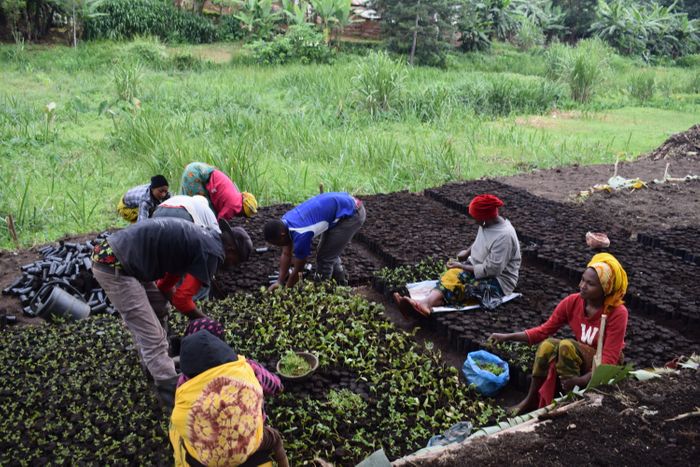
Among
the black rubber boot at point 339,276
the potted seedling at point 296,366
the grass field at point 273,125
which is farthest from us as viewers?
the grass field at point 273,125

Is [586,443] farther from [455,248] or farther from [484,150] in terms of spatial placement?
[484,150]

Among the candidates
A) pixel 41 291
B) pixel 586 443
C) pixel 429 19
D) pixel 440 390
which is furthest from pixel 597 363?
pixel 429 19

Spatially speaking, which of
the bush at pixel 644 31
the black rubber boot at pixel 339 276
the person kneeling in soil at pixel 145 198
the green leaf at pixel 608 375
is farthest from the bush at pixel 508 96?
the bush at pixel 644 31

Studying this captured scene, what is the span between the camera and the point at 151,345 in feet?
13.1

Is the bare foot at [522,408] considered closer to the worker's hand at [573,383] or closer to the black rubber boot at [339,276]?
the worker's hand at [573,383]

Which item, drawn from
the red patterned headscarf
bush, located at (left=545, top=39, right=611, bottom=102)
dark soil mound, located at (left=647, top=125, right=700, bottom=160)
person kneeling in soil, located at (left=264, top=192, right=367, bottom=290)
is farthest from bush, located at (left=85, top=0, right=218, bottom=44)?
the red patterned headscarf

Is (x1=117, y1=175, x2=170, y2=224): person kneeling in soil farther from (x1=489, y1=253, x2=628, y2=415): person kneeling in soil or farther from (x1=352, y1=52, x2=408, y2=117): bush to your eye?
(x1=352, y1=52, x2=408, y2=117): bush

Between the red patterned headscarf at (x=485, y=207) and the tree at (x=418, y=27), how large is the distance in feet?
58.6

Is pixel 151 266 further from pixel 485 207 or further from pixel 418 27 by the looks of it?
pixel 418 27

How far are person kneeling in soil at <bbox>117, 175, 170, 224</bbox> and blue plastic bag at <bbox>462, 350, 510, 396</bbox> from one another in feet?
10.5

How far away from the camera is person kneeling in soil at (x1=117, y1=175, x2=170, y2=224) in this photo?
219 inches

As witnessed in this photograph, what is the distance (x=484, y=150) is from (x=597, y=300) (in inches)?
335

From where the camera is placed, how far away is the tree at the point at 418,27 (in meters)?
21.8

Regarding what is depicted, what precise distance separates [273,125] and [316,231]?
21.4ft
